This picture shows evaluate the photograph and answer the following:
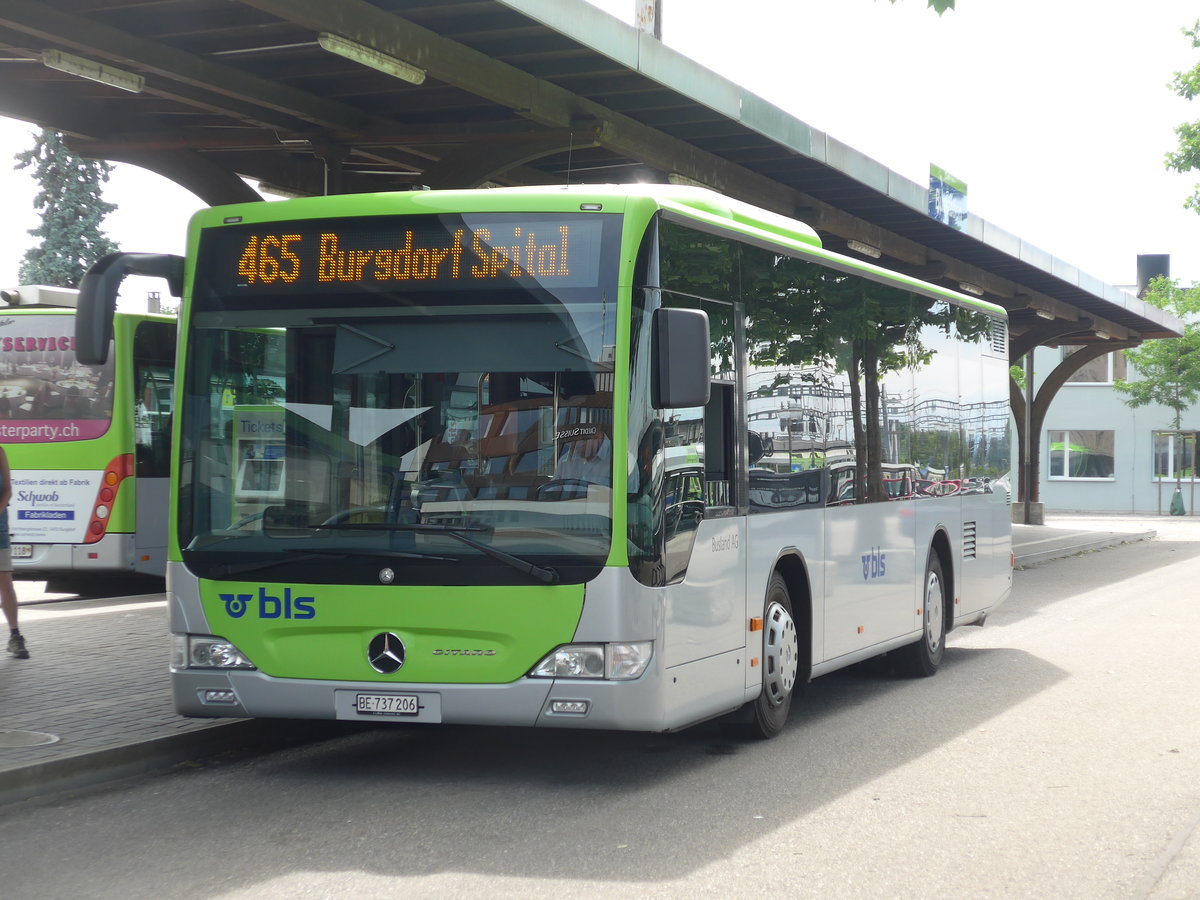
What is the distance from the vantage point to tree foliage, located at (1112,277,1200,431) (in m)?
51.2

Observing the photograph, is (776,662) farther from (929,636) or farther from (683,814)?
(929,636)

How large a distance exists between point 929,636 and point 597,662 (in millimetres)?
5593

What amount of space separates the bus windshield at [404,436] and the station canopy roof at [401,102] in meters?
3.35

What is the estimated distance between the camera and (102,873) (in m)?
6.05

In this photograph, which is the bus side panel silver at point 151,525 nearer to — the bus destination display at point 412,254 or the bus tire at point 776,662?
the bus tire at point 776,662

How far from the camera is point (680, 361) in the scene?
739cm

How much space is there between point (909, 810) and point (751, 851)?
1135 millimetres

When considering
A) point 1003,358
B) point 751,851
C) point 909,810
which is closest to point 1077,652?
point 1003,358

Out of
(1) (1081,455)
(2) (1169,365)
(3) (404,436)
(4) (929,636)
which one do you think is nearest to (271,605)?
(3) (404,436)

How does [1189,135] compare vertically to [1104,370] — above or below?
above

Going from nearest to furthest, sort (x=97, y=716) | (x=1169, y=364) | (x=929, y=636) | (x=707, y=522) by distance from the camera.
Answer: (x=707, y=522)
(x=97, y=716)
(x=929, y=636)
(x=1169, y=364)

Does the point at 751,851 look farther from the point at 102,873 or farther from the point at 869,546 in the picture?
the point at 869,546

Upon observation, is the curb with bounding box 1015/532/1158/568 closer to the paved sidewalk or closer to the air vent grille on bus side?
the air vent grille on bus side

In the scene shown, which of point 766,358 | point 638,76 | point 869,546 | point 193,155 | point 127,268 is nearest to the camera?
point 127,268
